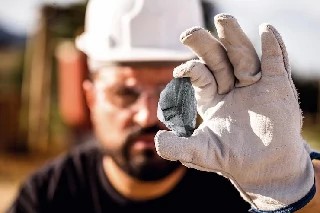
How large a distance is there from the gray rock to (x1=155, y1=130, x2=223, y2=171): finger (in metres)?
0.04

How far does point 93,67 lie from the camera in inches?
126

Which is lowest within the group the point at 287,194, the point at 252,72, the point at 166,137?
the point at 287,194

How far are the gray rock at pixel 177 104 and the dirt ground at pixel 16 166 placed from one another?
22.2ft

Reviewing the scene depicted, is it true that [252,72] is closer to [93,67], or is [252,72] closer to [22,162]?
[93,67]

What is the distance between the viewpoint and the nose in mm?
2893

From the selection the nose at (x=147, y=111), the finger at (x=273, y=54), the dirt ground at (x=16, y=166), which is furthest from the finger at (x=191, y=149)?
the dirt ground at (x=16, y=166)

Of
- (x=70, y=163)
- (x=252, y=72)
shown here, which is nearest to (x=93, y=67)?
(x=70, y=163)

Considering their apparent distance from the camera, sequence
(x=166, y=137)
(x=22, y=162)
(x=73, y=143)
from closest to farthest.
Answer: (x=166, y=137) → (x=73, y=143) → (x=22, y=162)

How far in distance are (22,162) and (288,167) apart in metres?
9.49

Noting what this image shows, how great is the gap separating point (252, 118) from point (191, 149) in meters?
0.19

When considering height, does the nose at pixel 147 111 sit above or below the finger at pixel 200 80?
below

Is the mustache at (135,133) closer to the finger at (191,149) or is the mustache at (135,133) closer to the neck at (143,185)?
the neck at (143,185)

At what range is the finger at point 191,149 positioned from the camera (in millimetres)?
1430

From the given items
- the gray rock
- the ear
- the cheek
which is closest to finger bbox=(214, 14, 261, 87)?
the gray rock
